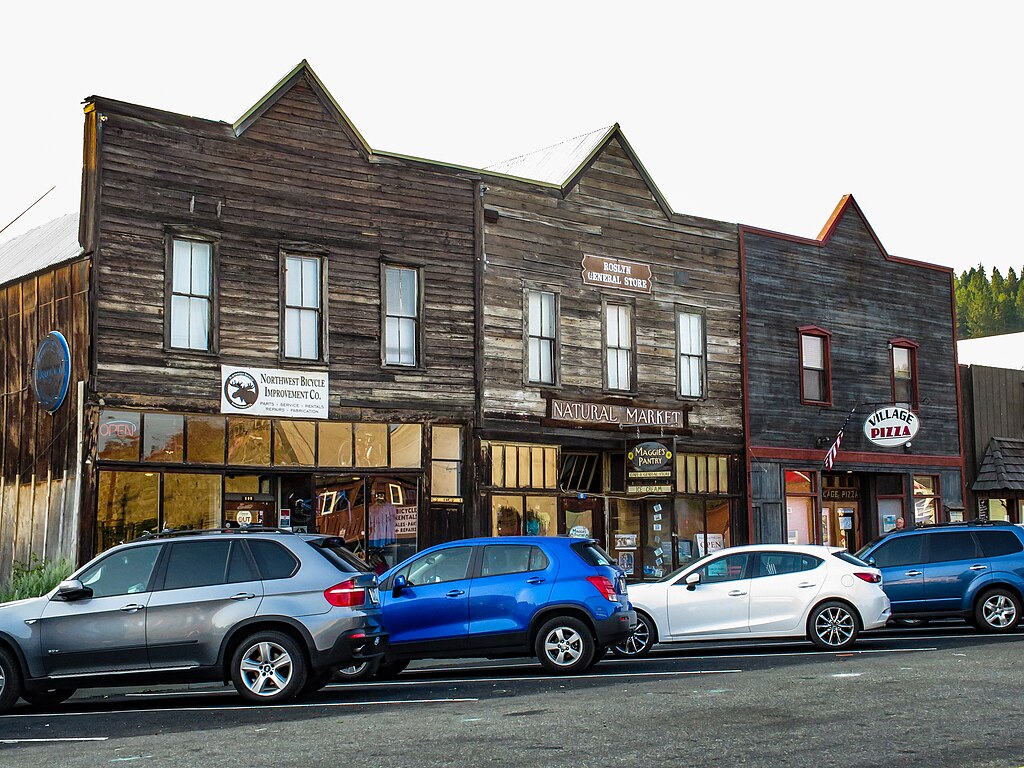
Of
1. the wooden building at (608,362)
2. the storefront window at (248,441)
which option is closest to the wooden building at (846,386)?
the wooden building at (608,362)

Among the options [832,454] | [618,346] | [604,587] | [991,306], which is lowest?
[604,587]

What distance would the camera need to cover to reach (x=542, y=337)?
26.5 meters

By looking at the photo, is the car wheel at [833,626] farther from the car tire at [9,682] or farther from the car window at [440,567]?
the car tire at [9,682]

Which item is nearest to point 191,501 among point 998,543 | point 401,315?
point 401,315

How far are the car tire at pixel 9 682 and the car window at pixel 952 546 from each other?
13.4 m

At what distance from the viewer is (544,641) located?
1533 centimetres

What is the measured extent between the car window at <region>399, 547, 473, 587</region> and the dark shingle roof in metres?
22.9

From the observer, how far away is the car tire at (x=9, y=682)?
13.0m

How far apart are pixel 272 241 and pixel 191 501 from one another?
467cm

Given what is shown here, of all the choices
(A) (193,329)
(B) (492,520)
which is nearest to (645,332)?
(B) (492,520)

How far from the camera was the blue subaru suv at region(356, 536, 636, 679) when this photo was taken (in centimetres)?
1538

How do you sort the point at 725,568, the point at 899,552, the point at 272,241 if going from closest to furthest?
the point at 725,568
the point at 899,552
the point at 272,241

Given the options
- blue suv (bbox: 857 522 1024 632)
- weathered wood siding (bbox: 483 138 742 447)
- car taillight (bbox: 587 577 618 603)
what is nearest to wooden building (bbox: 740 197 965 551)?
weathered wood siding (bbox: 483 138 742 447)

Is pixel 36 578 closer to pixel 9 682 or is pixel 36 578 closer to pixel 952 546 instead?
pixel 9 682
